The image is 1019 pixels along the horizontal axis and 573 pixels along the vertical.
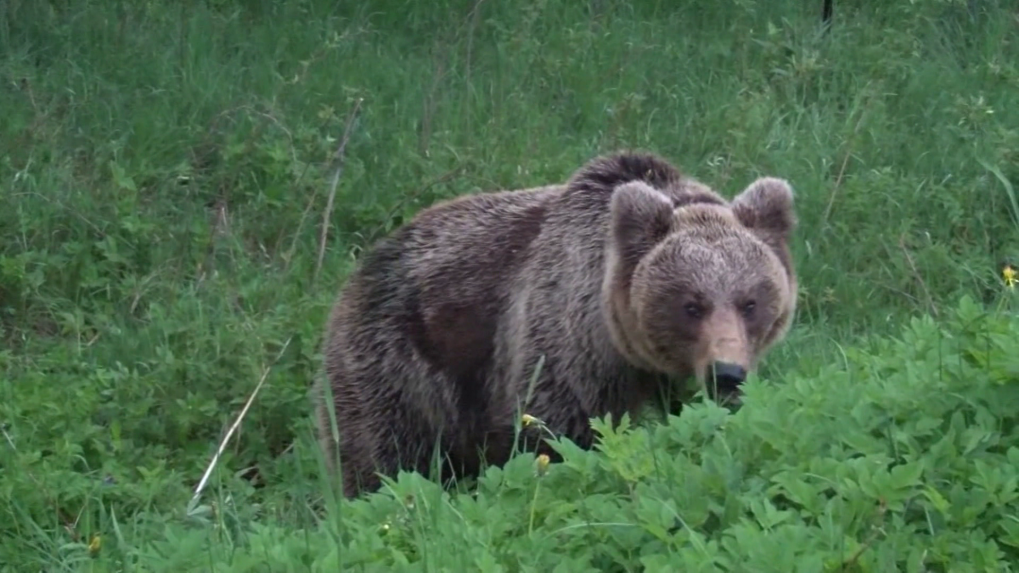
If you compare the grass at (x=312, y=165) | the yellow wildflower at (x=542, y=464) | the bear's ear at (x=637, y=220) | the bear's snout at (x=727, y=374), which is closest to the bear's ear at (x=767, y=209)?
the bear's ear at (x=637, y=220)

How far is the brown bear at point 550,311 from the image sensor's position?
16.8 feet

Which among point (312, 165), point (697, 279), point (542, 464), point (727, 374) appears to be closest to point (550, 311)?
point (697, 279)

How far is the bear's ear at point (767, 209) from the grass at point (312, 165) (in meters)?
0.46

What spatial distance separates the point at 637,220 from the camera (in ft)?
17.2

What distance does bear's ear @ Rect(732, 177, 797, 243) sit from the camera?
212 inches

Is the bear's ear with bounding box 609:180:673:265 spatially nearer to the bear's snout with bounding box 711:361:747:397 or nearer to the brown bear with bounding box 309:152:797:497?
the brown bear with bounding box 309:152:797:497

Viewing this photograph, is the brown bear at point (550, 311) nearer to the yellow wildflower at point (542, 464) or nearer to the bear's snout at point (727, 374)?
the bear's snout at point (727, 374)

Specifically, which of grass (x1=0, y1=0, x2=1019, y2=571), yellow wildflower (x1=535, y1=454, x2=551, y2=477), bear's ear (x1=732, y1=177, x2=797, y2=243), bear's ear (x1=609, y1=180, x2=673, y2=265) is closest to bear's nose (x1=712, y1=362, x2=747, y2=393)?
grass (x1=0, y1=0, x2=1019, y2=571)

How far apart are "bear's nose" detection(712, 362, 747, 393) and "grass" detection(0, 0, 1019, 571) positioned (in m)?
0.21

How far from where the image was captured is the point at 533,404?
17.1 ft

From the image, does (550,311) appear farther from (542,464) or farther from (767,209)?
(542,464)

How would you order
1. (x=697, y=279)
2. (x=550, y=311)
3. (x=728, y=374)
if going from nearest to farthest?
1. (x=728, y=374)
2. (x=697, y=279)
3. (x=550, y=311)

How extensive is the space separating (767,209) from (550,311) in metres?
0.81

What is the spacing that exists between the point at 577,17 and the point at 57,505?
17.7 feet
